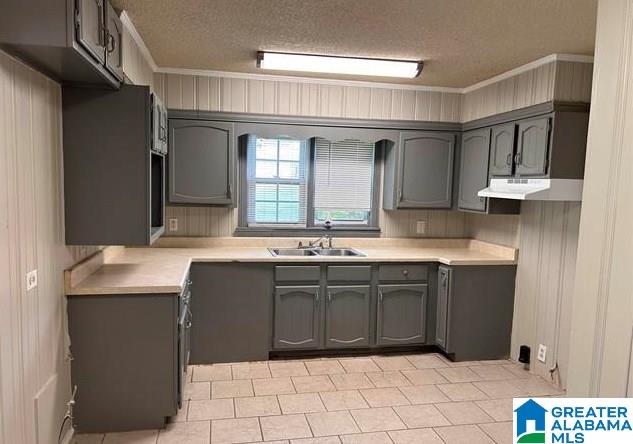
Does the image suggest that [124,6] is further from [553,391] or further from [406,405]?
[553,391]

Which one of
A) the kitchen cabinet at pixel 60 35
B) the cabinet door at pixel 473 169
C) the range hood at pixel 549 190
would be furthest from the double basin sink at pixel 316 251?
the kitchen cabinet at pixel 60 35

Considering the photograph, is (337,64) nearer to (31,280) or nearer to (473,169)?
(473,169)

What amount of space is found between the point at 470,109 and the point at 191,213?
2.76m

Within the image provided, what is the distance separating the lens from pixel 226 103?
4031 millimetres

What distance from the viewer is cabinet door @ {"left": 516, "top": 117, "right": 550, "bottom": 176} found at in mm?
3258

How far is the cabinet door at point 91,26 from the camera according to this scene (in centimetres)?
181

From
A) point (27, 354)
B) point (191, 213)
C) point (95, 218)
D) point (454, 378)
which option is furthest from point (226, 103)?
point (454, 378)

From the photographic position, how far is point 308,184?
175 inches

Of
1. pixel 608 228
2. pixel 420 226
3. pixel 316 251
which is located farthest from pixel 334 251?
pixel 608 228

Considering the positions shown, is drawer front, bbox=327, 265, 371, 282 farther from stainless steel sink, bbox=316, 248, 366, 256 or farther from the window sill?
the window sill

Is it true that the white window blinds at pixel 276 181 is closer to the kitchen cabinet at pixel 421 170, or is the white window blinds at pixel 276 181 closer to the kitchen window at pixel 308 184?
the kitchen window at pixel 308 184

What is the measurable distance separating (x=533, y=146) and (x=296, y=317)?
224 centimetres

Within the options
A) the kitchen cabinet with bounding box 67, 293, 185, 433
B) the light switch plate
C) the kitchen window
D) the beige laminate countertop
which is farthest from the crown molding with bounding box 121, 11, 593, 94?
the kitchen cabinet with bounding box 67, 293, 185, 433

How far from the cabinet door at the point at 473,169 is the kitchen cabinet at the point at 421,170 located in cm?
11
